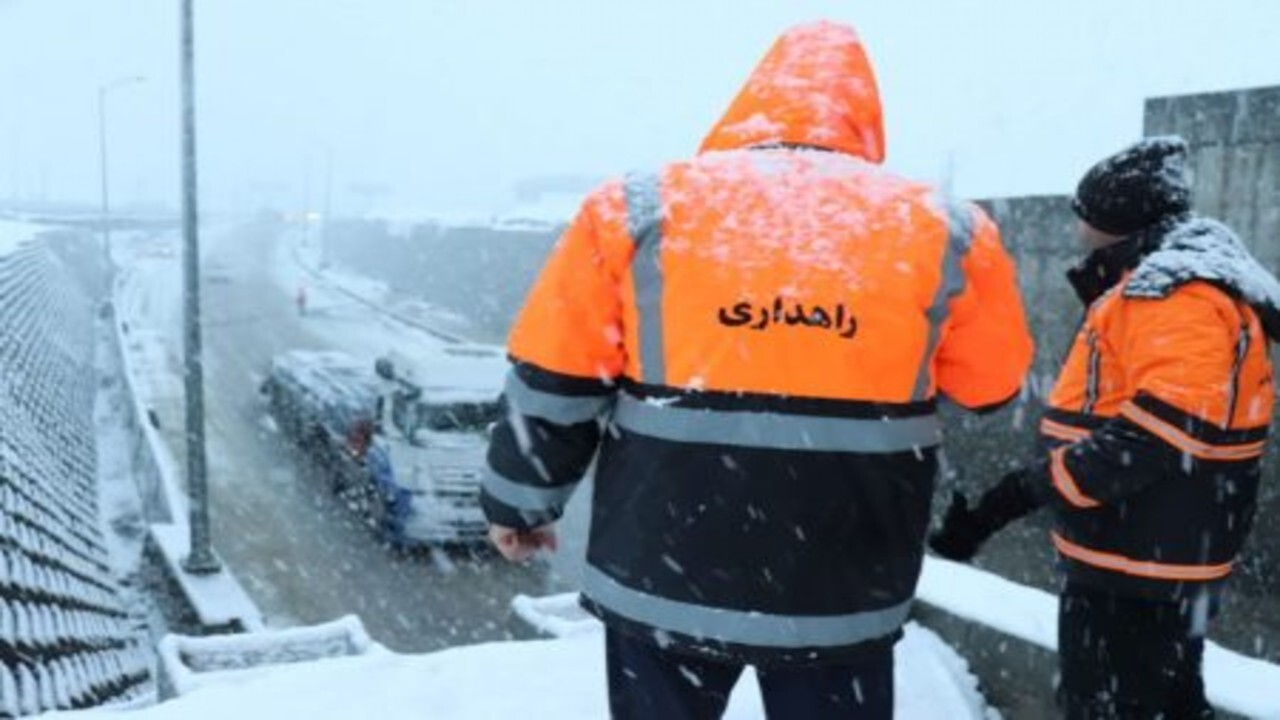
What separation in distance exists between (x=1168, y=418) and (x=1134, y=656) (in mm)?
642

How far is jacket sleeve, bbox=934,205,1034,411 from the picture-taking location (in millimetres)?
2299

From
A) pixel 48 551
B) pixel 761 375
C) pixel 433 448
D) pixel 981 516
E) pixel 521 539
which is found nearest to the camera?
pixel 761 375

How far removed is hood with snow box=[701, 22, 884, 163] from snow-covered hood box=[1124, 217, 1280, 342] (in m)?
0.87

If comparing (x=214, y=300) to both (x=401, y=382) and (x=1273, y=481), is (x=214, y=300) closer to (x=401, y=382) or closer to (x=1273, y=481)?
(x=401, y=382)

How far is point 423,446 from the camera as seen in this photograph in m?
15.2

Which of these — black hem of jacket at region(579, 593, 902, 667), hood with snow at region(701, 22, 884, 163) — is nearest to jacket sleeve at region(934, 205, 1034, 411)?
hood with snow at region(701, 22, 884, 163)

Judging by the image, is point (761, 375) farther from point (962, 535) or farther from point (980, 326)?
point (962, 535)

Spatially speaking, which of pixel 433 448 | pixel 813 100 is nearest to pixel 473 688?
pixel 813 100

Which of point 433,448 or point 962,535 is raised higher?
point 962,535

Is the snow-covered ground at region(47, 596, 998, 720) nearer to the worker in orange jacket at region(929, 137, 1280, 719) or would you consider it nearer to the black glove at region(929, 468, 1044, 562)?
the black glove at region(929, 468, 1044, 562)

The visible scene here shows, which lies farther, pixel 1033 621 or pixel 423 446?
pixel 423 446

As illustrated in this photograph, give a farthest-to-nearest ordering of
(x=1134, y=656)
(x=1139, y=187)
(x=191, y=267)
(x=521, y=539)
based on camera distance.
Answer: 1. (x=191, y=267)
2. (x=1139, y=187)
3. (x=1134, y=656)
4. (x=521, y=539)

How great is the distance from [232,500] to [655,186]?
17.1m

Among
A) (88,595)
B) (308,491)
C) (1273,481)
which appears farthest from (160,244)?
(1273,481)
